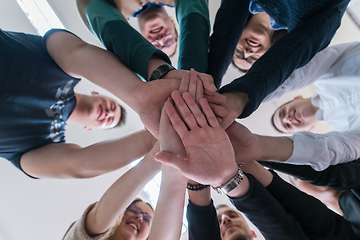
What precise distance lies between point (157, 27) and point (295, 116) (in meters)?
1.29

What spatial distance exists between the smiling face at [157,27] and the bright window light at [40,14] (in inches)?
30.2

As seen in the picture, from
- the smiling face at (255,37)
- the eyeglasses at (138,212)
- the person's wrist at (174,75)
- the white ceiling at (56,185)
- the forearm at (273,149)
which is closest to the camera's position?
the person's wrist at (174,75)

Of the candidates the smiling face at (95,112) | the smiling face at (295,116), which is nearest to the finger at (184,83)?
the smiling face at (95,112)

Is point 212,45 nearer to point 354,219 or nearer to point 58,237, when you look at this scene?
point 354,219

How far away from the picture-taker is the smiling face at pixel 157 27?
1.31 meters

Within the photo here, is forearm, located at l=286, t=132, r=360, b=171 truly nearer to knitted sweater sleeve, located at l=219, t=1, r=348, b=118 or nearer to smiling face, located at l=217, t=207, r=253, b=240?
knitted sweater sleeve, located at l=219, t=1, r=348, b=118

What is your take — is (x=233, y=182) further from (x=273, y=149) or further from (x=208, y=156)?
(x=273, y=149)

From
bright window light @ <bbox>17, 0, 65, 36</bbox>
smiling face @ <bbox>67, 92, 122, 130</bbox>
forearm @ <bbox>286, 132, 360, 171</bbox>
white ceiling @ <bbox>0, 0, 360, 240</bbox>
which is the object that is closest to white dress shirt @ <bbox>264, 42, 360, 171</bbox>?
forearm @ <bbox>286, 132, 360, 171</bbox>

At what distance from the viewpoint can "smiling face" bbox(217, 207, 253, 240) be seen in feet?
4.43

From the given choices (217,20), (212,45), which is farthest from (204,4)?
(212,45)

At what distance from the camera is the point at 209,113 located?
0.62m

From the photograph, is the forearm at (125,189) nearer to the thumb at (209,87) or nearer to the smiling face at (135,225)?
the thumb at (209,87)

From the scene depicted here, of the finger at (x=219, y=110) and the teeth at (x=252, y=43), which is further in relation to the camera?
the teeth at (x=252, y=43)

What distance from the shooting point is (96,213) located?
2.90ft
